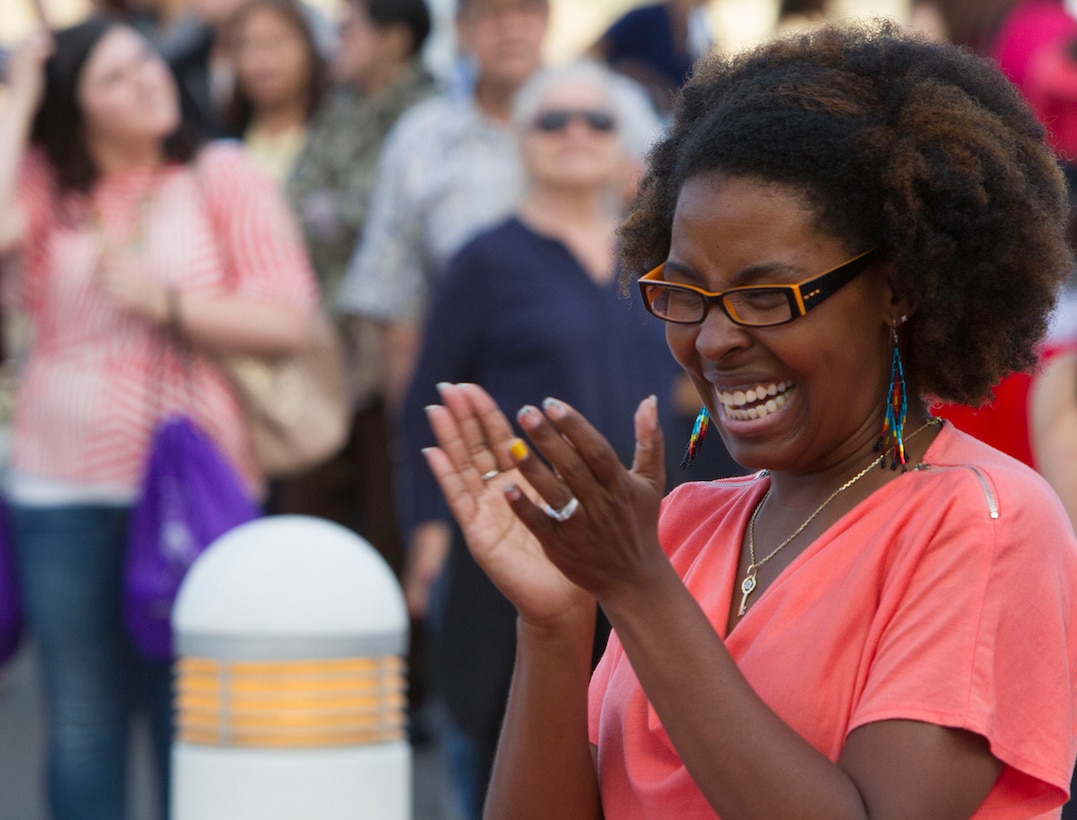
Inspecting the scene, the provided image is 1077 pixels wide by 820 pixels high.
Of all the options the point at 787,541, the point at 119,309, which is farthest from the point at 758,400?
the point at 119,309

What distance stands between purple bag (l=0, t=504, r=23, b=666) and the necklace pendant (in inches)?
123

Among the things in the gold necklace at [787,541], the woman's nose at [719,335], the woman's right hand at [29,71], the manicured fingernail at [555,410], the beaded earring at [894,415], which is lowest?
the gold necklace at [787,541]

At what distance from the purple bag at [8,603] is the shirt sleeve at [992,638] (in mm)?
3410

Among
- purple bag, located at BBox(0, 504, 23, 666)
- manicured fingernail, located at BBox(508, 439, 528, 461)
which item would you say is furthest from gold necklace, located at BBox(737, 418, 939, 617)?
purple bag, located at BBox(0, 504, 23, 666)

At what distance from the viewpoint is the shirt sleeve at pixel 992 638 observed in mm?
1960

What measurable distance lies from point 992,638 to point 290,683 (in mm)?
1833

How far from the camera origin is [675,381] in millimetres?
5375

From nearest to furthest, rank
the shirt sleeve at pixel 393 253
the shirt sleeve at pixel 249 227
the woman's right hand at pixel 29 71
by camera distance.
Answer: the shirt sleeve at pixel 249 227 → the woman's right hand at pixel 29 71 → the shirt sleeve at pixel 393 253

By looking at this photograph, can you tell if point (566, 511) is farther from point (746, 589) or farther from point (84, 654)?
point (84, 654)

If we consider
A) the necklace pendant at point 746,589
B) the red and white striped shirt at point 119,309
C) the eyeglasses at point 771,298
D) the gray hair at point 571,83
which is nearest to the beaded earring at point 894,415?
the eyeglasses at point 771,298

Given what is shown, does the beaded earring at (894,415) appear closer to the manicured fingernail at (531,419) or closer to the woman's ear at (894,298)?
the woman's ear at (894,298)

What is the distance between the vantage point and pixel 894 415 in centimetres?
→ 223

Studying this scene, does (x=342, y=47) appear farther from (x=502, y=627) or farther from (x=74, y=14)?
(x=74, y=14)

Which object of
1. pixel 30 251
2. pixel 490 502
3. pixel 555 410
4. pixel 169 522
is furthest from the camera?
pixel 30 251
